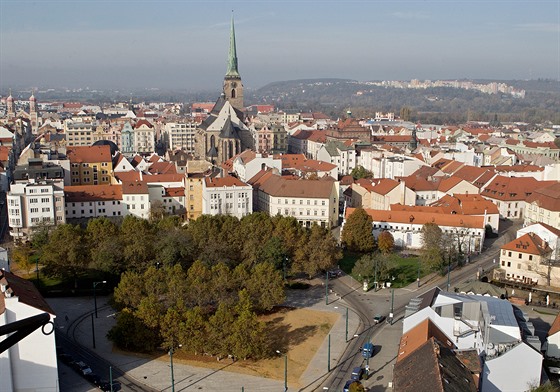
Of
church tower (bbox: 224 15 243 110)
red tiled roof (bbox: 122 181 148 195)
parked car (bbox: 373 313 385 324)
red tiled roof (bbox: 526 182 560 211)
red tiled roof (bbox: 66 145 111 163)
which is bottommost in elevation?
parked car (bbox: 373 313 385 324)

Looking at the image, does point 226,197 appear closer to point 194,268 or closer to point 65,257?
point 65,257

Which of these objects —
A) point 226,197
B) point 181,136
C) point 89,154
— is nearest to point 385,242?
point 226,197

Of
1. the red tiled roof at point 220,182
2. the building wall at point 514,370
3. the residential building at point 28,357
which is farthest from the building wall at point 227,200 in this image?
the building wall at point 514,370

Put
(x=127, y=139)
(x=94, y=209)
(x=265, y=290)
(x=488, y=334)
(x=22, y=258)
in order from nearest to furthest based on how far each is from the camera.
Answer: (x=488, y=334)
(x=265, y=290)
(x=22, y=258)
(x=94, y=209)
(x=127, y=139)

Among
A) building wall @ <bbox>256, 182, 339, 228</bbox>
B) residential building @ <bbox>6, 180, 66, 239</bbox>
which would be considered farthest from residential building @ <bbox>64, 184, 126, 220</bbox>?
building wall @ <bbox>256, 182, 339, 228</bbox>

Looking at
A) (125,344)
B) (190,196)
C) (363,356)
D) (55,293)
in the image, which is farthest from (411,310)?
(190,196)

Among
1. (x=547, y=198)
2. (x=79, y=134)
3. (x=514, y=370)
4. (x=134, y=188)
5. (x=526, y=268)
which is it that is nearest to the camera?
(x=514, y=370)

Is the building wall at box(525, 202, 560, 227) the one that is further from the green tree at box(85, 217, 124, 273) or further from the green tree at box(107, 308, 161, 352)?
the green tree at box(107, 308, 161, 352)

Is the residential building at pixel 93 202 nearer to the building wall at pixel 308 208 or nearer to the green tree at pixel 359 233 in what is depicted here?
the building wall at pixel 308 208
